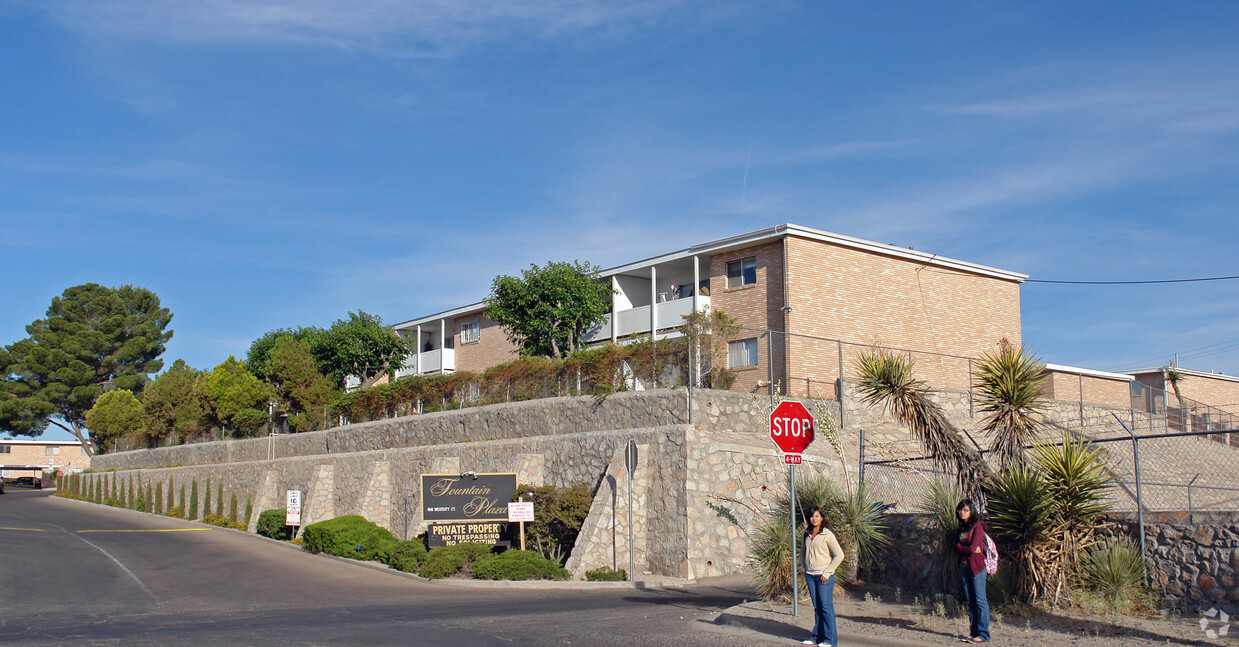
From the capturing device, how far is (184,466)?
44.4 meters

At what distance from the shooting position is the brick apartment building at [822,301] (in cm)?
2977

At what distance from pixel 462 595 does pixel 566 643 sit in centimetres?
682

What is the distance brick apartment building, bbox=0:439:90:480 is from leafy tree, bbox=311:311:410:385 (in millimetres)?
55914

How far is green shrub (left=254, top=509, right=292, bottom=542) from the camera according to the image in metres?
31.3

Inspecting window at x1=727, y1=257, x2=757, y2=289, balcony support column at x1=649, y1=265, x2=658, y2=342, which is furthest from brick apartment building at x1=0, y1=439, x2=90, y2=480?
window at x1=727, y1=257, x2=757, y2=289

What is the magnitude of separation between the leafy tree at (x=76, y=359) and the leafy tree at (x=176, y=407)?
26.6 meters

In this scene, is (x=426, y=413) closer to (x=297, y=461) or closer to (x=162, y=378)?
(x=297, y=461)

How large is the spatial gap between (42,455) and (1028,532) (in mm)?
99782

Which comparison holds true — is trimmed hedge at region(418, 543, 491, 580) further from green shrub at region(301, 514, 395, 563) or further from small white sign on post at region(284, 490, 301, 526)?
small white sign on post at region(284, 490, 301, 526)

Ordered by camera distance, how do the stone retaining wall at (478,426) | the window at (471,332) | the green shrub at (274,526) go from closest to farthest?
the stone retaining wall at (478,426) → the green shrub at (274,526) → the window at (471,332)

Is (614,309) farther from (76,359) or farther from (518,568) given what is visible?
(76,359)

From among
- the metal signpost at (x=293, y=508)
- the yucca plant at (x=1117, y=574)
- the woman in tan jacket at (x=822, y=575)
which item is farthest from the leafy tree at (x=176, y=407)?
the yucca plant at (x=1117, y=574)

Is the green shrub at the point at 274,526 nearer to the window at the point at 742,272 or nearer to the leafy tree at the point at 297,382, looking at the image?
the leafy tree at the point at 297,382

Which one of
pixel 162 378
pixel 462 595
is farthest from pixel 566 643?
pixel 162 378
